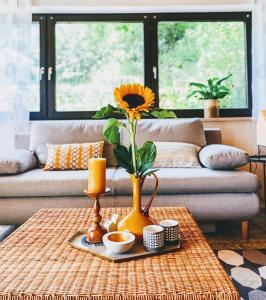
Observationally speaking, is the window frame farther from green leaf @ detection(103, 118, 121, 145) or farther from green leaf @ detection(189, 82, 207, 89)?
green leaf @ detection(103, 118, 121, 145)

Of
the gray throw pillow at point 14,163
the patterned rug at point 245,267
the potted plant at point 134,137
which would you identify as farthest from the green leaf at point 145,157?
the gray throw pillow at point 14,163

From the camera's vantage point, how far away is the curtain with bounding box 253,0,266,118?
9.64 ft

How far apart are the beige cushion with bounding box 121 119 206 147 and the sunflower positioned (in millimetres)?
1617

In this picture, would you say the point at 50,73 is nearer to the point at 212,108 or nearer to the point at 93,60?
the point at 93,60

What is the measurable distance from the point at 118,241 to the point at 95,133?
5.77ft

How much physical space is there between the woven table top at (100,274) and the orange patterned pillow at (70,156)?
1.24 m

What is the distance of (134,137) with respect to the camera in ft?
3.71

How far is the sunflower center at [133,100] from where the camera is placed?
3.58 feet

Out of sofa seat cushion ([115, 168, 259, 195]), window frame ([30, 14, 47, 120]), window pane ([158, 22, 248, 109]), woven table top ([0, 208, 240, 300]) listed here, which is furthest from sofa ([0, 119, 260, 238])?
window pane ([158, 22, 248, 109])

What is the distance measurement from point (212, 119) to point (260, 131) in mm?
847

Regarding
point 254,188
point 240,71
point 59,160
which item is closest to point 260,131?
point 254,188

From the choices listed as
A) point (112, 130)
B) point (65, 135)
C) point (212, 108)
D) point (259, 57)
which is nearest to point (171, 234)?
point (112, 130)

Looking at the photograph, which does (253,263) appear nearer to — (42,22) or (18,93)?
(18,93)

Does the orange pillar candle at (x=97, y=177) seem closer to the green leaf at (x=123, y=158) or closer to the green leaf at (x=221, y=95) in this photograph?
the green leaf at (x=123, y=158)
